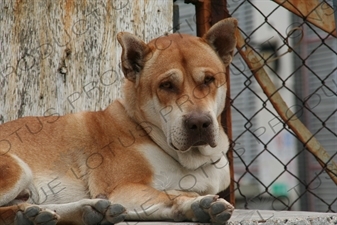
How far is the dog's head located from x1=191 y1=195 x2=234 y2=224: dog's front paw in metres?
0.53

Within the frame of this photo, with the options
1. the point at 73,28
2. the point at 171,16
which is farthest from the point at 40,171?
the point at 171,16

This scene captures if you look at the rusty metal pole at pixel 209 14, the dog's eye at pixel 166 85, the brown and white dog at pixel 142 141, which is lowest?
the brown and white dog at pixel 142 141

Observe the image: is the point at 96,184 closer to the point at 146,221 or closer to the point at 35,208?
the point at 146,221

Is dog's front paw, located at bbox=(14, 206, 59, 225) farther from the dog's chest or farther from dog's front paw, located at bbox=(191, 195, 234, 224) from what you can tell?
the dog's chest

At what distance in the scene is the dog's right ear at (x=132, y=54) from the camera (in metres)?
3.54

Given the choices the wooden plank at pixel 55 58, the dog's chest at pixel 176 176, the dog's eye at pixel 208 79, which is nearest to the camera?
the dog's chest at pixel 176 176

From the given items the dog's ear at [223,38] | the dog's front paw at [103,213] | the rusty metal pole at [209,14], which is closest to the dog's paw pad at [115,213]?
→ the dog's front paw at [103,213]

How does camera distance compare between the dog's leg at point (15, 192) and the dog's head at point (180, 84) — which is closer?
the dog's leg at point (15, 192)

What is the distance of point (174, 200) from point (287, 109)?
1.77 metres

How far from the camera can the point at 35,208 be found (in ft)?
8.93

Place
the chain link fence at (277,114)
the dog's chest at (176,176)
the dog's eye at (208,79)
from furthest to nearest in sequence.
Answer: the chain link fence at (277,114) < the dog's eye at (208,79) < the dog's chest at (176,176)

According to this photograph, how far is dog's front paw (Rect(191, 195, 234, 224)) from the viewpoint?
9.05ft

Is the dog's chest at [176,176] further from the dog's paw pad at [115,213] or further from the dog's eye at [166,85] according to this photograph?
the dog's paw pad at [115,213]

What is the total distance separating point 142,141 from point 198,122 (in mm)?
366
